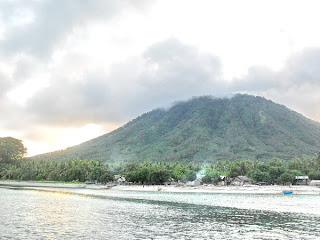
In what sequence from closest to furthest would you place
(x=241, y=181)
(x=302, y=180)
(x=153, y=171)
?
(x=302, y=180)
(x=241, y=181)
(x=153, y=171)

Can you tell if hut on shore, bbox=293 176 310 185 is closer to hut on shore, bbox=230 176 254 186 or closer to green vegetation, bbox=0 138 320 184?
green vegetation, bbox=0 138 320 184

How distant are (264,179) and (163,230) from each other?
8388cm

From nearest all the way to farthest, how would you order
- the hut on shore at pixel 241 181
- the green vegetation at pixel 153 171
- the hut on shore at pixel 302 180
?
Answer: 1. the hut on shore at pixel 302 180
2. the green vegetation at pixel 153 171
3. the hut on shore at pixel 241 181

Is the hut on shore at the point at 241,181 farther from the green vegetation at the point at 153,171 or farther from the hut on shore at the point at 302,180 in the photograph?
the hut on shore at the point at 302,180

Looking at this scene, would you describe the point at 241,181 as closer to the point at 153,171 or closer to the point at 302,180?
the point at 302,180

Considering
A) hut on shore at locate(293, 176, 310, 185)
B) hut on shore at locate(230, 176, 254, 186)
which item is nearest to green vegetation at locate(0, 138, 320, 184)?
hut on shore at locate(293, 176, 310, 185)

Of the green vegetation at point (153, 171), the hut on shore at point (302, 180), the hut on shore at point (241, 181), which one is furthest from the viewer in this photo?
the hut on shore at point (241, 181)

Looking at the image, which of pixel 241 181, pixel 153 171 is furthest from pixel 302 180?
pixel 153 171

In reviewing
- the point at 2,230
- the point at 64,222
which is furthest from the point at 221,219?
the point at 2,230

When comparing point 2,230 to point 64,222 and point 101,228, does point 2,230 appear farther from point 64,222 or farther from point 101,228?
point 101,228

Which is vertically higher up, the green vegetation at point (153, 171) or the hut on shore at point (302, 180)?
the green vegetation at point (153, 171)

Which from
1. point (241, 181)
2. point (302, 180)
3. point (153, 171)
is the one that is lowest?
Answer: point (241, 181)

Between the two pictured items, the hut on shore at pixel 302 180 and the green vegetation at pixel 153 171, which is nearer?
the hut on shore at pixel 302 180

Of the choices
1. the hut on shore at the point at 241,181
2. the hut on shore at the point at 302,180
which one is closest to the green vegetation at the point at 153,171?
the hut on shore at the point at 302,180
